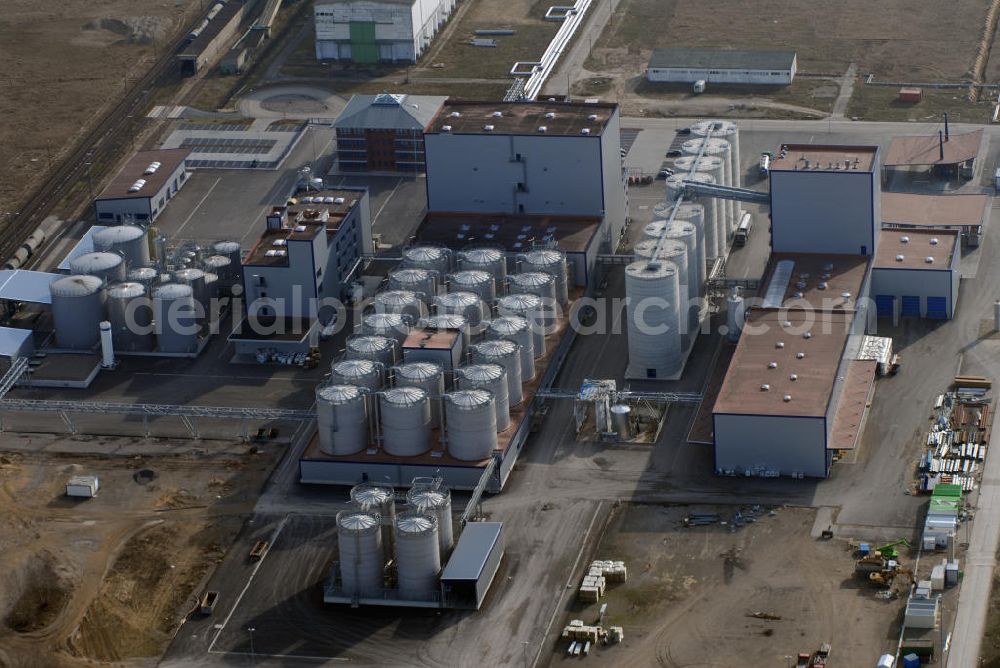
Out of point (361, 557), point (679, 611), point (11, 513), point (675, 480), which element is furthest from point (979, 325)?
point (11, 513)

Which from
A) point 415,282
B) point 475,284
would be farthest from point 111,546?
point 475,284

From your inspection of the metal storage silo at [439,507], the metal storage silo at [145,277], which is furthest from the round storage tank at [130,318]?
the metal storage silo at [439,507]

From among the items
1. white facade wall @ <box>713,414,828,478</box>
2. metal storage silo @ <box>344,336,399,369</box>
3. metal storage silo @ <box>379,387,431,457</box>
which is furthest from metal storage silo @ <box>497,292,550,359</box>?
white facade wall @ <box>713,414,828,478</box>

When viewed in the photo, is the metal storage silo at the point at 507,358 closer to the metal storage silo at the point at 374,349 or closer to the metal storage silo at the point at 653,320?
the metal storage silo at the point at 374,349

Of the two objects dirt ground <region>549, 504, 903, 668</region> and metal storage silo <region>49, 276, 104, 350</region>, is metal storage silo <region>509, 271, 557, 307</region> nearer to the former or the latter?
dirt ground <region>549, 504, 903, 668</region>

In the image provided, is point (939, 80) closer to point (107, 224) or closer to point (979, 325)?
point (979, 325)

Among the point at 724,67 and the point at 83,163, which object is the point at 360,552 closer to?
the point at 83,163
